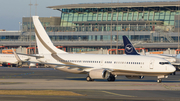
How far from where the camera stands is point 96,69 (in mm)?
47906

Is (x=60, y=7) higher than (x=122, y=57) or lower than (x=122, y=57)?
higher

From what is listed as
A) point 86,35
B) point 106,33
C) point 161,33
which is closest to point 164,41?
point 161,33

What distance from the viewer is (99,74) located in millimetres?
46406

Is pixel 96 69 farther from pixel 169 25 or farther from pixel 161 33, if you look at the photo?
pixel 169 25

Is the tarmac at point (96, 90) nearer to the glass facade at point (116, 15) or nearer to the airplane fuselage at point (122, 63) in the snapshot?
the airplane fuselage at point (122, 63)

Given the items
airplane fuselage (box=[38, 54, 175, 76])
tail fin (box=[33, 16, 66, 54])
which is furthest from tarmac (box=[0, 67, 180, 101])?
tail fin (box=[33, 16, 66, 54])

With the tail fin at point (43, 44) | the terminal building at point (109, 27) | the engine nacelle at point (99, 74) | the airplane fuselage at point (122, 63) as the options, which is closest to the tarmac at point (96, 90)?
the engine nacelle at point (99, 74)

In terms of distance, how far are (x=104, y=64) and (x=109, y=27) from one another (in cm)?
8379

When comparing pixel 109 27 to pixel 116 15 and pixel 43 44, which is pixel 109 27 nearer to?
pixel 116 15

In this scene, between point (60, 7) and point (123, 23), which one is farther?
point (60, 7)

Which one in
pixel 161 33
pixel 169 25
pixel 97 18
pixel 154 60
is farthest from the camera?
pixel 97 18

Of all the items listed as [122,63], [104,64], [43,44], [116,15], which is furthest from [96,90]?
[116,15]

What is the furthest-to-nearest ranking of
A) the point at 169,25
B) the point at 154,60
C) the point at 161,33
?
the point at 169,25, the point at 161,33, the point at 154,60

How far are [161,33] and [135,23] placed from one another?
12282 millimetres
